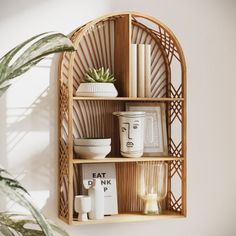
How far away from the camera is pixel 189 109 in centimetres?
285

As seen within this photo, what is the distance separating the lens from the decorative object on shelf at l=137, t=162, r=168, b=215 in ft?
8.55

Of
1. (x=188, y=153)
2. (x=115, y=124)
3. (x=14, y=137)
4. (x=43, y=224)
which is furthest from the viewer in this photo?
(x=188, y=153)

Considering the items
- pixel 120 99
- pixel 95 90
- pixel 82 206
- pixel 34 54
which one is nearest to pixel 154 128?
pixel 120 99

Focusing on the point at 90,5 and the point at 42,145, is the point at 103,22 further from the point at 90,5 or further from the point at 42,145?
the point at 42,145

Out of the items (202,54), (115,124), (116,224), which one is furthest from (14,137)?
(202,54)

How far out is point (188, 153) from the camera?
2840 millimetres

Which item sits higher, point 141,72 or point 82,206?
point 141,72

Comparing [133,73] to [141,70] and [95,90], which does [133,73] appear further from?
[95,90]

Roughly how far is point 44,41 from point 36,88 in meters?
0.79

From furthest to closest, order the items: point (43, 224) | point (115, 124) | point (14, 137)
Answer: point (115, 124)
point (14, 137)
point (43, 224)

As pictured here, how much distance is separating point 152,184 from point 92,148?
380mm

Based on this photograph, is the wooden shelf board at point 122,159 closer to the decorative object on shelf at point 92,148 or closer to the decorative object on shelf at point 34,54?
the decorative object on shelf at point 92,148

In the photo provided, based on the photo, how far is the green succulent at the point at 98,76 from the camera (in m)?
2.49

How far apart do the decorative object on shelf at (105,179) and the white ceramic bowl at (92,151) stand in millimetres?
133
